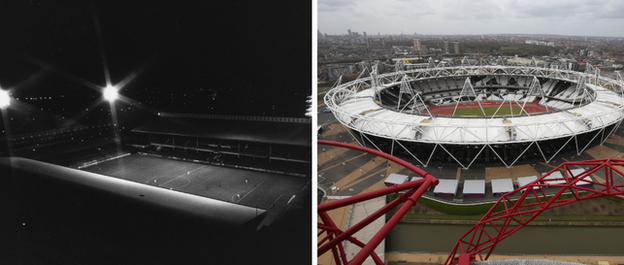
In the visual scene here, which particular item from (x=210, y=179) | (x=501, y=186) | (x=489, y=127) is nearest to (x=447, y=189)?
(x=501, y=186)

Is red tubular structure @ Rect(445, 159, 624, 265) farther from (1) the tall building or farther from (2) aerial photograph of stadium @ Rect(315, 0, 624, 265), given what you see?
(1) the tall building

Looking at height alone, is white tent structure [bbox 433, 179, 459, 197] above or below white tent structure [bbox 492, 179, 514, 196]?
below

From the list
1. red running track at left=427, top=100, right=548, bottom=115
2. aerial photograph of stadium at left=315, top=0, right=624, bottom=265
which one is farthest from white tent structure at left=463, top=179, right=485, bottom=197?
red running track at left=427, top=100, right=548, bottom=115

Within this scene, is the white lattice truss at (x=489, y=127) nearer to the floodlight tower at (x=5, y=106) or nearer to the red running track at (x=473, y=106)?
the red running track at (x=473, y=106)

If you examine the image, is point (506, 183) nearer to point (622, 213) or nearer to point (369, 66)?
point (622, 213)

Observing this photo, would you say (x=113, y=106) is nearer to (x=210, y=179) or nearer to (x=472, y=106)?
(x=210, y=179)

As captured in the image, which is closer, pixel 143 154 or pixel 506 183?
pixel 143 154

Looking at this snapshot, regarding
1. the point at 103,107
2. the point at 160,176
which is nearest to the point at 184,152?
the point at 160,176
